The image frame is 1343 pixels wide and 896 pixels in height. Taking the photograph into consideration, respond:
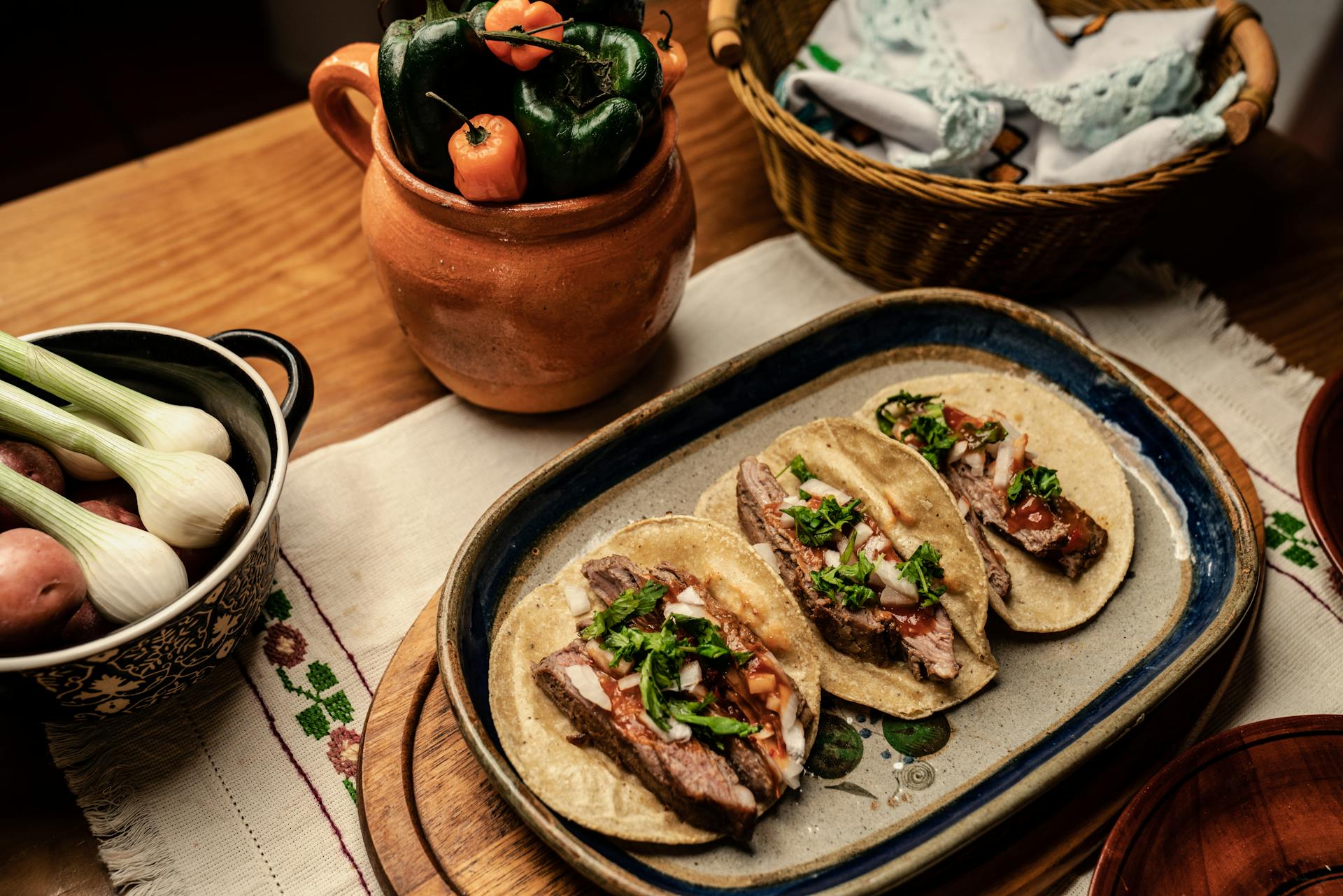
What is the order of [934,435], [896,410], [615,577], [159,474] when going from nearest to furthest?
[159,474], [615,577], [934,435], [896,410]

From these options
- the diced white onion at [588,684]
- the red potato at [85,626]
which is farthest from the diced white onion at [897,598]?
the red potato at [85,626]

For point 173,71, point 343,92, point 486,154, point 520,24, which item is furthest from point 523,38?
point 173,71

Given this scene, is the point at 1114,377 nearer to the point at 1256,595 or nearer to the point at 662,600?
the point at 1256,595

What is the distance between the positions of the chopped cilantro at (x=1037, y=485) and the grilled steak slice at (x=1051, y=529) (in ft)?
0.06

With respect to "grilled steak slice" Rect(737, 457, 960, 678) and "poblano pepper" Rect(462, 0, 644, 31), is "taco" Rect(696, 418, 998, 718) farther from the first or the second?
"poblano pepper" Rect(462, 0, 644, 31)

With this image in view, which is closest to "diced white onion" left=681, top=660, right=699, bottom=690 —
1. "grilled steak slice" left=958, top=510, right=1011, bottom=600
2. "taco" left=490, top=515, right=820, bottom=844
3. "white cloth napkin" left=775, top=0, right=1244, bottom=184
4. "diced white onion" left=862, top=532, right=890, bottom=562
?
"taco" left=490, top=515, right=820, bottom=844

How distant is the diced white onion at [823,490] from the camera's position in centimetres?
243

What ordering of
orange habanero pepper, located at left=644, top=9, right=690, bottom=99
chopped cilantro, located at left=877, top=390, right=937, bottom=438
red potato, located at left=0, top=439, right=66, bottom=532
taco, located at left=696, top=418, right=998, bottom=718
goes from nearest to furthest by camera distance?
red potato, located at left=0, top=439, right=66, bottom=532, taco, located at left=696, top=418, right=998, bottom=718, orange habanero pepper, located at left=644, top=9, right=690, bottom=99, chopped cilantro, located at left=877, top=390, right=937, bottom=438

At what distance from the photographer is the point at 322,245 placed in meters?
3.27

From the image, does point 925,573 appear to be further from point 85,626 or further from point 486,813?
point 85,626

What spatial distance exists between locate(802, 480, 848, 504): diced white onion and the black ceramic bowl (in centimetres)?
119

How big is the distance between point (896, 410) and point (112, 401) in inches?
73.7

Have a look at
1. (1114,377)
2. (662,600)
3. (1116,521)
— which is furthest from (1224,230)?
(662,600)

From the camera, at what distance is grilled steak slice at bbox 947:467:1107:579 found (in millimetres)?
2350
